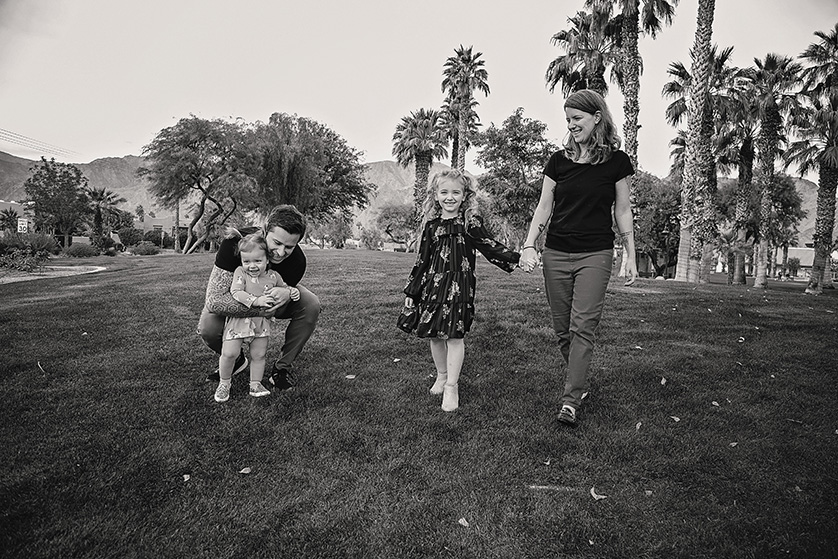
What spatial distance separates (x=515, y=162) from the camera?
31328mm

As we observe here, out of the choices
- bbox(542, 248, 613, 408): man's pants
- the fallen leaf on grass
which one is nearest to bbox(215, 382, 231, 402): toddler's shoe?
bbox(542, 248, 613, 408): man's pants

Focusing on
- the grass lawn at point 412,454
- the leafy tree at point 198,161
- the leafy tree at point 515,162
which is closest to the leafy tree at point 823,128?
the leafy tree at point 515,162

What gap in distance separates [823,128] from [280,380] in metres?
26.8

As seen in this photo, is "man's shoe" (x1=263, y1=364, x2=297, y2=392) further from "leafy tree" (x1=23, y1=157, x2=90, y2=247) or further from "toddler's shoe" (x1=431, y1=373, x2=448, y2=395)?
"leafy tree" (x1=23, y1=157, x2=90, y2=247)

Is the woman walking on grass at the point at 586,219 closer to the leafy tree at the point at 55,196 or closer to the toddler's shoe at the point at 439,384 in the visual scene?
the toddler's shoe at the point at 439,384

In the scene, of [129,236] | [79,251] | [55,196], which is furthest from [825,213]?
[129,236]

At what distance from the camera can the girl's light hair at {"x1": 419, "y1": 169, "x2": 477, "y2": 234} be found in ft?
12.6

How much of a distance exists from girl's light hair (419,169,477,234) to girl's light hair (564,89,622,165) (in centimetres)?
91

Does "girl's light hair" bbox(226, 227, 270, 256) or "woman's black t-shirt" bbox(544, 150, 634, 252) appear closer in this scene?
"woman's black t-shirt" bbox(544, 150, 634, 252)

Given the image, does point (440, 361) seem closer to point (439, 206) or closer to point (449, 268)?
point (449, 268)

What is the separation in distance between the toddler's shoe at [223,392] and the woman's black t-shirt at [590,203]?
8.94 feet

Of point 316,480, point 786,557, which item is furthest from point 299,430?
point 786,557

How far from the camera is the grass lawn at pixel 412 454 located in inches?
90.6

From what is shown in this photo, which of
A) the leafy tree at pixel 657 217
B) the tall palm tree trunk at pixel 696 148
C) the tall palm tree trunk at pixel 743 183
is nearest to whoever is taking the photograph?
the tall palm tree trunk at pixel 696 148
